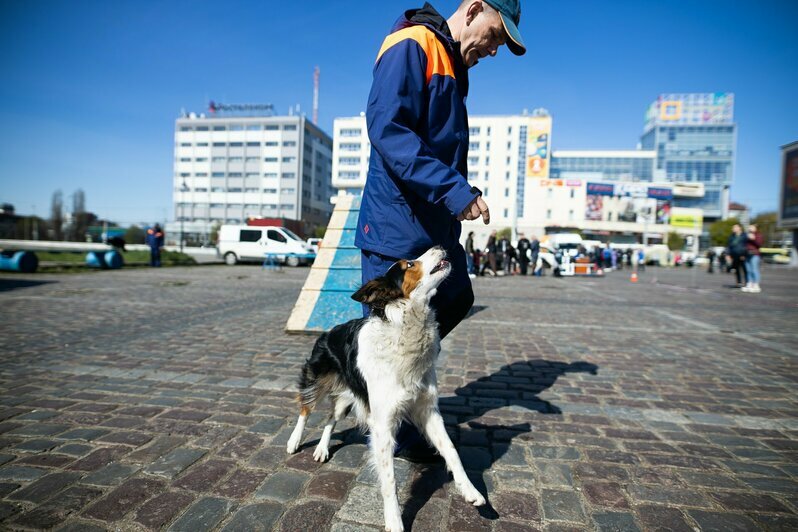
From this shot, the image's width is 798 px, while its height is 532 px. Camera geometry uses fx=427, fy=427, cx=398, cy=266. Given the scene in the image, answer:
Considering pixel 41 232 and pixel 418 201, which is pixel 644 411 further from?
pixel 41 232

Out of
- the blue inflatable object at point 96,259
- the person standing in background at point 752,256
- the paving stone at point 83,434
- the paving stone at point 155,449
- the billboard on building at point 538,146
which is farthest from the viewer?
the billboard on building at point 538,146

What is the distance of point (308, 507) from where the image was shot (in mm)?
2115

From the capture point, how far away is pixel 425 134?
2338 mm

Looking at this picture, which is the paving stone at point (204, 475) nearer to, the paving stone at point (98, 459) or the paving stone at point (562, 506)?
the paving stone at point (98, 459)

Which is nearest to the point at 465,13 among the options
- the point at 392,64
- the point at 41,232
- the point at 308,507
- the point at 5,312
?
the point at 392,64

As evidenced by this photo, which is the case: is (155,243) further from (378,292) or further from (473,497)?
(473,497)

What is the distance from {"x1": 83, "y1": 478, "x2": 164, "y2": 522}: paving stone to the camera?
6.52 feet

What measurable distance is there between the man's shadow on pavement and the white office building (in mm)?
90958

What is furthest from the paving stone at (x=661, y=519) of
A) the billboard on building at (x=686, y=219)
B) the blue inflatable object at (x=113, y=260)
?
the billboard on building at (x=686, y=219)

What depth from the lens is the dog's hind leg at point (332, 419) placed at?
103 inches

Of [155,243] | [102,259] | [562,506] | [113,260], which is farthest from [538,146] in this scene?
[562,506]

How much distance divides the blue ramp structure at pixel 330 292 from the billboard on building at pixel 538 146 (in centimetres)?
9506

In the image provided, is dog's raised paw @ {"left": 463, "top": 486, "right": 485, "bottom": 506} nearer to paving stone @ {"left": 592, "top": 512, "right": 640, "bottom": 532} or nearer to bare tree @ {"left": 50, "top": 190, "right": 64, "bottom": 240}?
paving stone @ {"left": 592, "top": 512, "right": 640, "bottom": 532}

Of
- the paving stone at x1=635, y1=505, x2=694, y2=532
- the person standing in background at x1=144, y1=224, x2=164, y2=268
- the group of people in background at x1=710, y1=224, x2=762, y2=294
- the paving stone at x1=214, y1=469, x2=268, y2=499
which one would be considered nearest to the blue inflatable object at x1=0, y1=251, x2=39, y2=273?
the person standing in background at x1=144, y1=224, x2=164, y2=268
